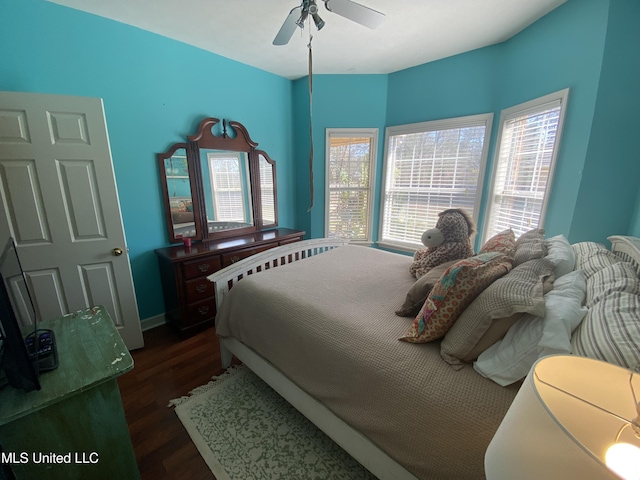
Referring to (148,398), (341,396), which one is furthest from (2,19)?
(341,396)

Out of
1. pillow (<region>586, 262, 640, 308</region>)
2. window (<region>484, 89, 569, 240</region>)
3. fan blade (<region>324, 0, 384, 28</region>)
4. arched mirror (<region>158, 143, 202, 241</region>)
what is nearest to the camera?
pillow (<region>586, 262, 640, 308</region>)

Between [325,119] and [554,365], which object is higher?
[325,119]

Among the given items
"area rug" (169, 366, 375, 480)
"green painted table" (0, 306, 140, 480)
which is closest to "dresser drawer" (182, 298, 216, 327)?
"area rug" (169, 366, 375, 480)

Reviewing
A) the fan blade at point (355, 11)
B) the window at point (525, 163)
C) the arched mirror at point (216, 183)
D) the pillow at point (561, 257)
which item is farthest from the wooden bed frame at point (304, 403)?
the window at point (525, 163)

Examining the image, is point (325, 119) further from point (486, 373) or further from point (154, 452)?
point (154, 452)

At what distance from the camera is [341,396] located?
3.73 ft

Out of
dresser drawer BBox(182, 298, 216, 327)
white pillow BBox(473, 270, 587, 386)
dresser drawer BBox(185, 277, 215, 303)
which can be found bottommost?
dresser drawer BBox(182, 298, 216, 327)

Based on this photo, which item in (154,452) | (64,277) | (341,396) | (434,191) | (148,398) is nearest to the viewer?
(341,396)

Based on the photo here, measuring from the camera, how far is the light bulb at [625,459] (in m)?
0.47

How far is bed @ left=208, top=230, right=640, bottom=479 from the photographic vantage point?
0.87m

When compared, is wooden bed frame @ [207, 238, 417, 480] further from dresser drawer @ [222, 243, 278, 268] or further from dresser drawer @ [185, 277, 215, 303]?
dresser drawer @ [185, 277, 215, 303]

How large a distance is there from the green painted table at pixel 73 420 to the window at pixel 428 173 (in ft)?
10.1

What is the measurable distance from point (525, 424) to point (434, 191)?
9.64ft

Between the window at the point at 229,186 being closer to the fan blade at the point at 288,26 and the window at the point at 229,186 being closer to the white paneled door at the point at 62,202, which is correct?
the white paneled door at the point at 62,202
